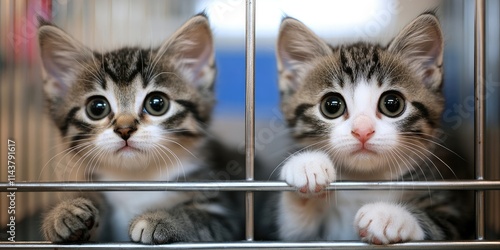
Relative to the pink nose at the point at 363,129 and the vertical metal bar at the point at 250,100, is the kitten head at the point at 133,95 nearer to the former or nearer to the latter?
the vertical metal bar at the point at 250,100

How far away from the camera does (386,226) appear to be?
0.93m

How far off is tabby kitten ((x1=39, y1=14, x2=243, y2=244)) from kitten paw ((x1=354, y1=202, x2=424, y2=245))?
0.90ft

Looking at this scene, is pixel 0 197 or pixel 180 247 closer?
pixel 180 247

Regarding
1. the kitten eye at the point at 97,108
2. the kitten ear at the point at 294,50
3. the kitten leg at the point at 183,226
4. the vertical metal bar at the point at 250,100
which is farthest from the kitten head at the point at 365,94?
the kitten eye at the point at 97,108

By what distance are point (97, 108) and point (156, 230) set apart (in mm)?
288

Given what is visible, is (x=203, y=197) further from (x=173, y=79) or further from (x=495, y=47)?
(x=495, y=47)

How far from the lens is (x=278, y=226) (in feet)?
3.48

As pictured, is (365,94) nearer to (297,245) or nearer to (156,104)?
(297,245)

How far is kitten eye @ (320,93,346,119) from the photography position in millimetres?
1006

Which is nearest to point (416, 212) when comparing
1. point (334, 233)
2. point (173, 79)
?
point (334, 233)

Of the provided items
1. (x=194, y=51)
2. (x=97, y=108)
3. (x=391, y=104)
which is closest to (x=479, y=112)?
(x=391, y=104)

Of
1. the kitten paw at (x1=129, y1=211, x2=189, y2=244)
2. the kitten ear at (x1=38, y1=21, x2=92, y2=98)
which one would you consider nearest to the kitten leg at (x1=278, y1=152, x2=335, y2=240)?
the kitten paw at (x1=129, y1=211, x2=189, y2=244)

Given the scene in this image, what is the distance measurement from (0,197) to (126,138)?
30 cm

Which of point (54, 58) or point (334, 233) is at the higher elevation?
point (54, 58)
